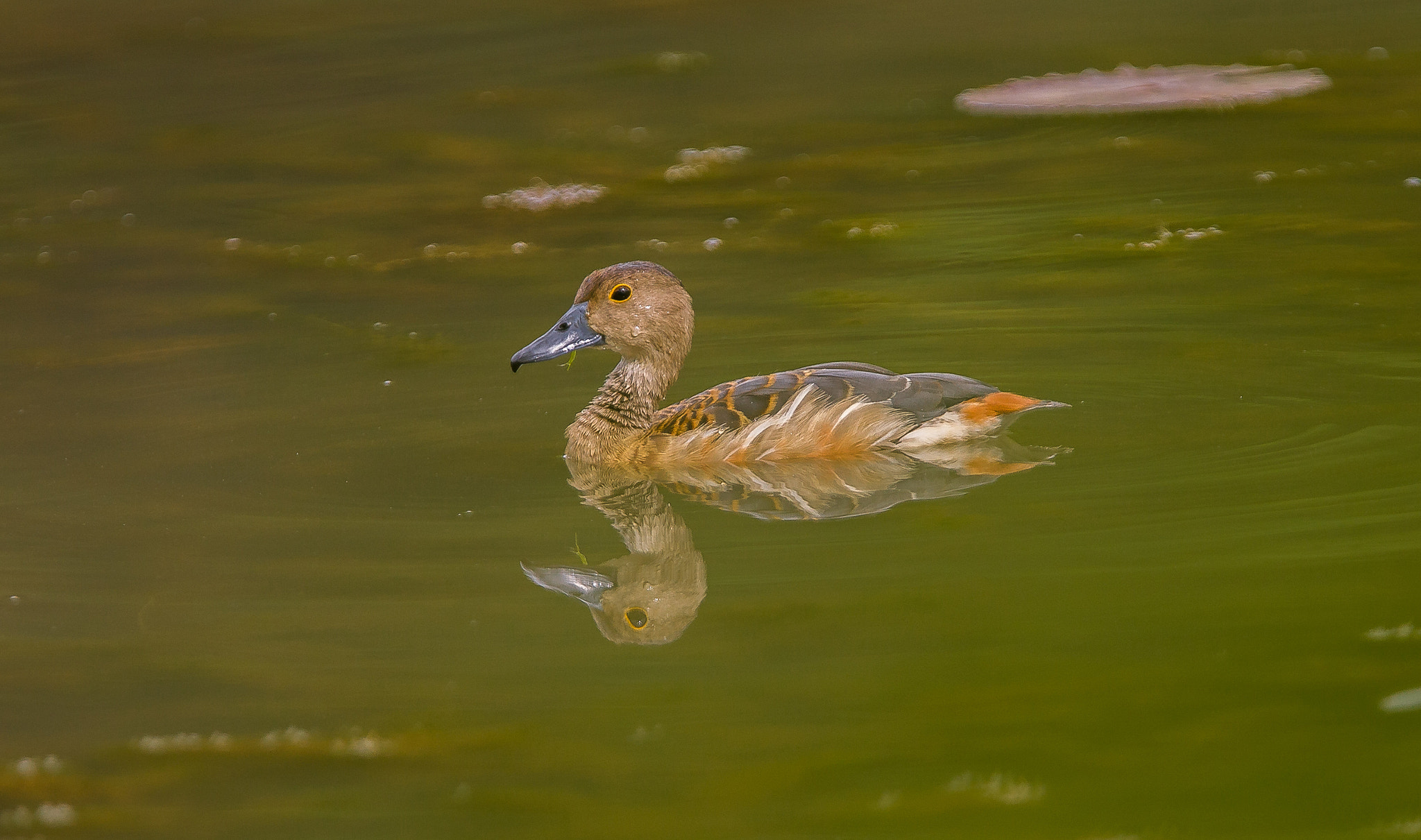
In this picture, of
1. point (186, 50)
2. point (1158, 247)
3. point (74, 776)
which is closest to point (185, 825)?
point (74, 776)

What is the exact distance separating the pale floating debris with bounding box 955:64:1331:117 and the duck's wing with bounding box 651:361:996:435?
5568 mm

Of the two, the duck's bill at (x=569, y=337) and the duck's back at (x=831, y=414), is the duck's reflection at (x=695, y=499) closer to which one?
the duck's back at (x=831, y=414)

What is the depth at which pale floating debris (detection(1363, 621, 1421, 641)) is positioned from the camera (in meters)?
3.92

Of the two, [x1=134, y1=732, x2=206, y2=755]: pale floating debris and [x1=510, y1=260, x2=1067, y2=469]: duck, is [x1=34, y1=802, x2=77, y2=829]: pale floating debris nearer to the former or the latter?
[x1=134, y1=732, x2=206, y2=755]: pale floating debris

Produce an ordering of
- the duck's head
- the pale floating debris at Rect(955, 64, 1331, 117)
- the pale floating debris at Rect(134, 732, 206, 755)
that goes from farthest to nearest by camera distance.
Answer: the pale floating debris at Rect(955, 64, 1331, 117), the duck's head, the pale floating debris at Rect(134, 732, 206, 755)

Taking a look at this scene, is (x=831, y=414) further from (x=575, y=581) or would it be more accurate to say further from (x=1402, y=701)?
(x=1402, y=701)

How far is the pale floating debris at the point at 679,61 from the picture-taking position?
42.2 ft

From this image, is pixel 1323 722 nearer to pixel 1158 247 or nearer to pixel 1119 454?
pixel 1119 454

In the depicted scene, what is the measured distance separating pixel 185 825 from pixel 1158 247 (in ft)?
19.2

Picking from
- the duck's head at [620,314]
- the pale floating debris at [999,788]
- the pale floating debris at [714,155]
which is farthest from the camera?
the pale floating debris at [714,155]

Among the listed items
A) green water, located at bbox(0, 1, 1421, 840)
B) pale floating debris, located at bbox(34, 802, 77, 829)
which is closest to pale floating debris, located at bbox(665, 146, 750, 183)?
green water, located at bbox(0, 1, 1421, 840)

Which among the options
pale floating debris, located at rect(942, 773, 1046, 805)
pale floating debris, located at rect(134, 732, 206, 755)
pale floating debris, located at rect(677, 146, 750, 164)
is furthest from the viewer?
pale floating debris, located at rect(677, 146, 750, 164)

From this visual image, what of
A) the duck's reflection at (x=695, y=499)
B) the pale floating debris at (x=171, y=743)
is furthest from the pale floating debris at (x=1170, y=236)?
the pale floating debris at (x=171, y=743)

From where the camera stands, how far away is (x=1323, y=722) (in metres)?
3.59
